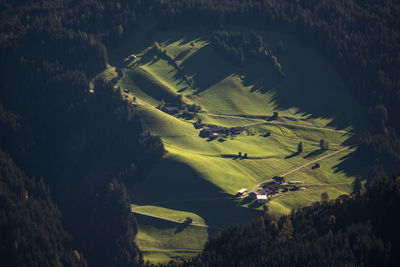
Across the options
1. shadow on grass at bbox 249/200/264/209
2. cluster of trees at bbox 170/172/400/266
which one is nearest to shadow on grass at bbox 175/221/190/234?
shadow on grass at bbox 249/200/264/209

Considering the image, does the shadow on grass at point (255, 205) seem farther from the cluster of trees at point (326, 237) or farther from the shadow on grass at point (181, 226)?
the cluster of trees at point (326, 237)

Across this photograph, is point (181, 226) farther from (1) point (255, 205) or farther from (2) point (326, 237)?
(2) point (326, 237)

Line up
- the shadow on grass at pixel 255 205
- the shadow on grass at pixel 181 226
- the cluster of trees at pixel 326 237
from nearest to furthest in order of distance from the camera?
1. the cluster of trees at pixel 326 237
2. the shadow on grass at pixel 181 226
3. the shadow on grass at pixel 255 205

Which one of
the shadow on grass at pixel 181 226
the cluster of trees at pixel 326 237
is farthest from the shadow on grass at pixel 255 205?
the cluster of trees at pixel 326 237

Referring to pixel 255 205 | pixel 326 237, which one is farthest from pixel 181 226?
pixel 326 237

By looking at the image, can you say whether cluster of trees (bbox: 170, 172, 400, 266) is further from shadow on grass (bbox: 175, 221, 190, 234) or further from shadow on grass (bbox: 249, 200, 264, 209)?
shadow on grass (bbox: 175, 221, 190, 234)

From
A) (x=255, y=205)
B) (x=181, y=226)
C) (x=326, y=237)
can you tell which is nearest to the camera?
(x=326, y=237)

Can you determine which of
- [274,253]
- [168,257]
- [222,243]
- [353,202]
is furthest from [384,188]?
[168,257]

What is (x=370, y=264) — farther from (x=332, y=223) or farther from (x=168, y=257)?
(x=168, y=257)
